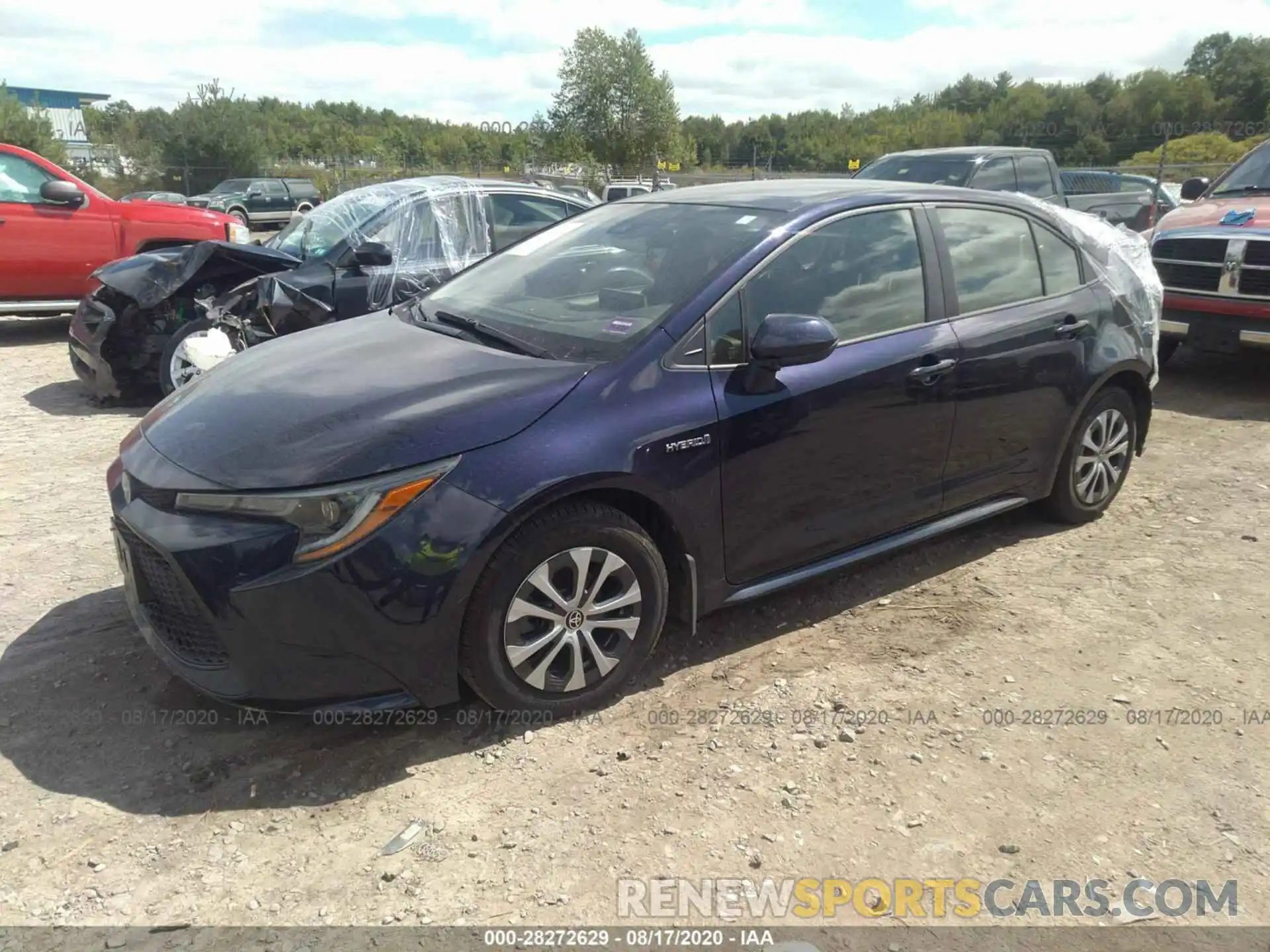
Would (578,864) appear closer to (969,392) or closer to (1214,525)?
(969,392)

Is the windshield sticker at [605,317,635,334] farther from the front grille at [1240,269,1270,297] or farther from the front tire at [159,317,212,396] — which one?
the front grille at [1240,269,1270,297]

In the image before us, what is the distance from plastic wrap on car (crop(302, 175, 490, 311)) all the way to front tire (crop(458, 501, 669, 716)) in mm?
4109

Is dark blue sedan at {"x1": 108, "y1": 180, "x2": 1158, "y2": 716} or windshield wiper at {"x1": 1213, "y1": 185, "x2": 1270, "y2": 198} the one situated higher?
windshield wiper at {"x1": 1213, "y1": 185, "x2": 1270, "y2": 198}

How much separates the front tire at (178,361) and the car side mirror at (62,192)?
12.2 ft

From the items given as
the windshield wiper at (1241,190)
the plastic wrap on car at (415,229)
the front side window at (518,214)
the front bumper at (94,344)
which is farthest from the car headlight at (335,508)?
the windshield wiper at (1241,190)

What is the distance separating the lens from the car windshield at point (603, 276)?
10.9 ft

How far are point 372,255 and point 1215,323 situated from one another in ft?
21.1

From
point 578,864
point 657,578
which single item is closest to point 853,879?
point 578,864

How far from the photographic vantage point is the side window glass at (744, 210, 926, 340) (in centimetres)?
344

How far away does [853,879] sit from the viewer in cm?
246

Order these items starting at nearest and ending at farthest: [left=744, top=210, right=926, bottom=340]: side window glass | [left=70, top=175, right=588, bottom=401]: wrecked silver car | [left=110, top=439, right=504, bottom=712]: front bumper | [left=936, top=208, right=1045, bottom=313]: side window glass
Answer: [left=110, top=439, right=504, bottom=712]: front bumper, [left=744, top=210, right=926, bottom=340]: side window glass, [left=936, top=208, right=1045, bottom=313]: side window glass, [left=70, top=175, right=588, bottom=401]: wrecked silver car

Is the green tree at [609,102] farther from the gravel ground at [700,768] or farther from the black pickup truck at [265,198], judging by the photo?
the gravel ground at [700,768]

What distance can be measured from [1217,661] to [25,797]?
402 cm

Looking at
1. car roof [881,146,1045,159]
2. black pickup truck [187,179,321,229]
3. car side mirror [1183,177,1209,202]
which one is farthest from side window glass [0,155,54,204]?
black pickup truck [187,179,321,229]
